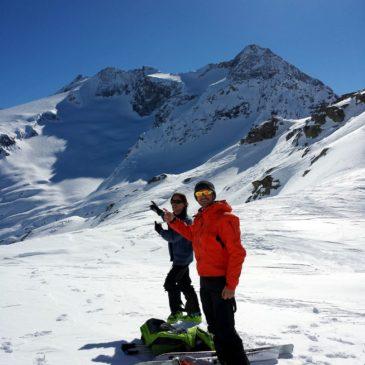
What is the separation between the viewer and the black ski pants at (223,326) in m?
4.52

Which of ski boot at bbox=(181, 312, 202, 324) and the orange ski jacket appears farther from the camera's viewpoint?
ski boot at bbox=(181, 312, 202, 324)

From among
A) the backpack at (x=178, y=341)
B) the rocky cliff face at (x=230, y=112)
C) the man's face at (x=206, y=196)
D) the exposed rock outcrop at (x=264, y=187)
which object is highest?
the rocky cliff face at (x=230, y=112)

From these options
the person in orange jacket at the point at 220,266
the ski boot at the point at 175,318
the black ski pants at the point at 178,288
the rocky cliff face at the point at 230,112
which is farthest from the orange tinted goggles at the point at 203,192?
the rocky cliff face at the point at 230,112

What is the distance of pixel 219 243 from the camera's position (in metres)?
4.63

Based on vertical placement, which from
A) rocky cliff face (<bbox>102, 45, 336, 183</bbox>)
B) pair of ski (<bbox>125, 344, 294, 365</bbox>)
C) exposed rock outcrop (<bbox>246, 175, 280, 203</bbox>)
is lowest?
exposed rock outcrop (<bbox>246, 175, 280, 203</bbox>)

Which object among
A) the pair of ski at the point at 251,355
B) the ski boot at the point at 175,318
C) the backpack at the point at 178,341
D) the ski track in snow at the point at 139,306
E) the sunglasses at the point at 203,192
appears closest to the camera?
the sunglasses at the point at 203,192

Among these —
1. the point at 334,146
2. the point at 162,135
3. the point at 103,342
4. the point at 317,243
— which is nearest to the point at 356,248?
the point at 317,243

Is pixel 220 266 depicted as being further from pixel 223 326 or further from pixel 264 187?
pixel 264 187

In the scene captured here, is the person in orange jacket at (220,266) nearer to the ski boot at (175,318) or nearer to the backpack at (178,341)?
the backpack at (178,341)

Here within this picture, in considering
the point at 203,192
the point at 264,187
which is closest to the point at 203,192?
the point at 203,192

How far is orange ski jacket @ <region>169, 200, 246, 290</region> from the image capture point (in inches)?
178

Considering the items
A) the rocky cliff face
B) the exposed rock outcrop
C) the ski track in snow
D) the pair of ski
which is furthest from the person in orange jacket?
the rocky cliff face

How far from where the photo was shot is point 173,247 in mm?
6695

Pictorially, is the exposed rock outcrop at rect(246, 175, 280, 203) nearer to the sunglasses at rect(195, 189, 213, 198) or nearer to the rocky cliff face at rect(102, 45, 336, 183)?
the sunglasses at rect(195, 189, 213, 198)
